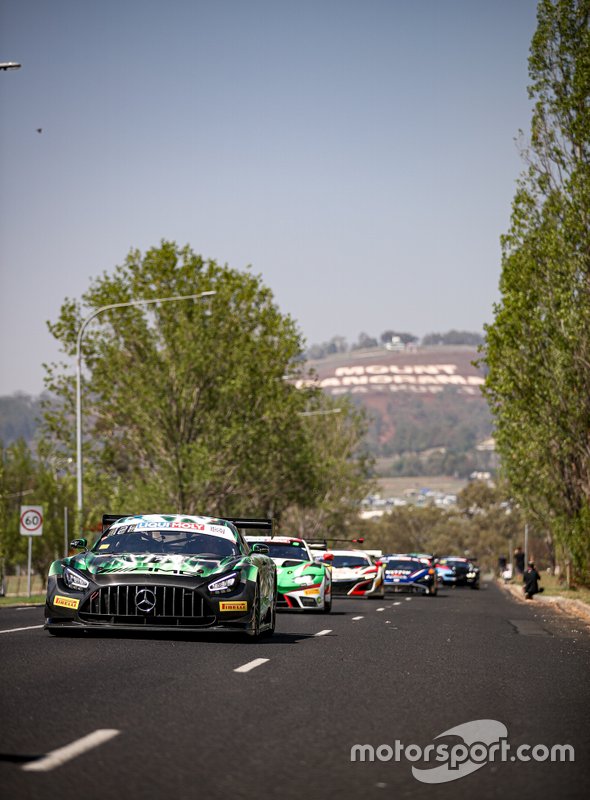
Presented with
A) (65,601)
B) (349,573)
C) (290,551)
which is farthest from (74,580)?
(349,573)

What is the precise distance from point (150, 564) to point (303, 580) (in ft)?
36.4

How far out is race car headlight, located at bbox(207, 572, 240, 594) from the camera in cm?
1636

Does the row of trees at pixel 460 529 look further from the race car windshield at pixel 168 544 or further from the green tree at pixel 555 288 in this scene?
the race car windshield at pixel 168 544

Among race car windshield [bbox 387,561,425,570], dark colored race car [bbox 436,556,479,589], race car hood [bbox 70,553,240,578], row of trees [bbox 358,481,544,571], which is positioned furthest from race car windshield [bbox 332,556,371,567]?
row of trees [bbox 358,481,544,571]

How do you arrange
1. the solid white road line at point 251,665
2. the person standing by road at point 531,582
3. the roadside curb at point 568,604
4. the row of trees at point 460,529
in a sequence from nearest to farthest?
the solid white road line at point 251,665 → the roadside curb at point 568,604 → the person standing by road at point 531,582 → the row of trees at point 460,529

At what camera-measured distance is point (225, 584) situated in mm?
16438

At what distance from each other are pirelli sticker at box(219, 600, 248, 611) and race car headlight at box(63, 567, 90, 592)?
Answer: 153 cm

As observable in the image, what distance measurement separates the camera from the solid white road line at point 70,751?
25.7 ft

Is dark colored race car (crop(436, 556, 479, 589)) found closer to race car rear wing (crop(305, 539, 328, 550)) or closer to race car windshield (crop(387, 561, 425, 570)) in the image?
race car windshield (crop(387, 561, 425, 570))

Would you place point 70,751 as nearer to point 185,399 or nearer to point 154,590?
point 154,590

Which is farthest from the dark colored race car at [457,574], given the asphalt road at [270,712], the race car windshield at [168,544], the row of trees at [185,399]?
the race car windshield at [168,544]

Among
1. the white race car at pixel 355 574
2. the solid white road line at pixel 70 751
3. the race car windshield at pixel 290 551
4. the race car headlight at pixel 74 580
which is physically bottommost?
the white race car at pixel 355 574

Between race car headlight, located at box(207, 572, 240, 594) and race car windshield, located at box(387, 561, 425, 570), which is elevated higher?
race car headlight, located at box(207, 572, 240, 594)

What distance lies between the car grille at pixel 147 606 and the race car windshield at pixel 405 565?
33.6 metres
